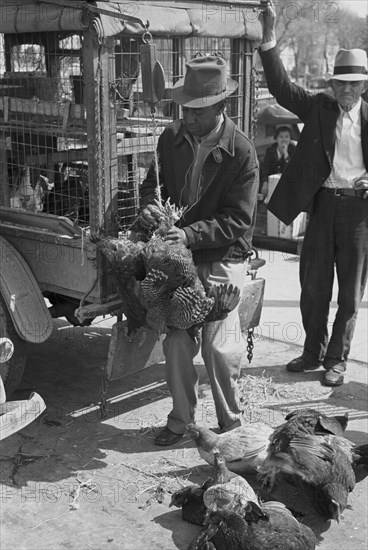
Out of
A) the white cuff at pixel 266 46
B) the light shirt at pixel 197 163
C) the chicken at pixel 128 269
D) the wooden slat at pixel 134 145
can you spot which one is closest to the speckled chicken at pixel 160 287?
the chicken at pixel 128 269

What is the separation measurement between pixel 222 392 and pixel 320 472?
1.14 m

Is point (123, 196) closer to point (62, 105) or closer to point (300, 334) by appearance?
point (62, 105)

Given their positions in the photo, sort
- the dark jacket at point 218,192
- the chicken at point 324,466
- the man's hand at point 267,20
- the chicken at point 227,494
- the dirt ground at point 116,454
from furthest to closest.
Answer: the man's hand at point 267,20, the dark jacket at point 218,192, the dirt ground at point 116,454, the chicken at point 324,466, the chicken at point 227,494

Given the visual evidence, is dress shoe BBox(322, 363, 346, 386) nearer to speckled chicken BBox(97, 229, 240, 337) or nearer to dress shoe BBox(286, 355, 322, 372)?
dress shoe BBox(286, 355, 322, 372)

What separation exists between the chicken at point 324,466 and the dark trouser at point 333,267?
1860mm

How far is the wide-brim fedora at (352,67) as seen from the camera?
5.66m

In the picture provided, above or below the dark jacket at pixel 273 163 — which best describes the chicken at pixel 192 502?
below

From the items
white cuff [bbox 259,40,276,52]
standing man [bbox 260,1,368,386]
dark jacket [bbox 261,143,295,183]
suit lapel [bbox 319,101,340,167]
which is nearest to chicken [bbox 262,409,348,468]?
standing man [bbox 260,1,368,386]

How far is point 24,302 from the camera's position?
5.02 m

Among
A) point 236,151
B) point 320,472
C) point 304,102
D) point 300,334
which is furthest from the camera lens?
point 300,334

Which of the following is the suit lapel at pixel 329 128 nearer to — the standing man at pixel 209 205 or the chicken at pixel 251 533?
the standing man at pixel 209 205

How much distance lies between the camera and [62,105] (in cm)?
517

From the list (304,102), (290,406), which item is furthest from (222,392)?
(304,102)

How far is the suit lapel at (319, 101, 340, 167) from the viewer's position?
19.0ft
